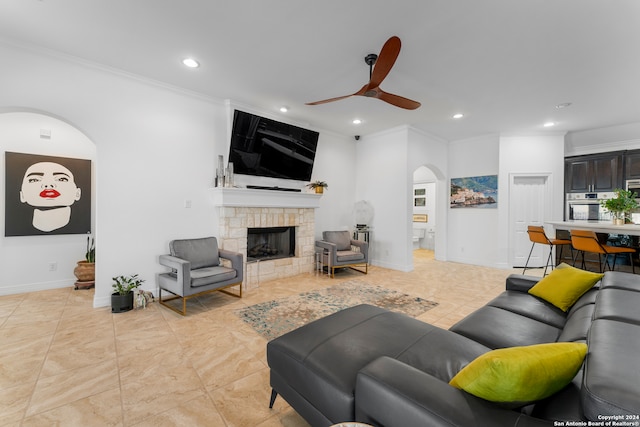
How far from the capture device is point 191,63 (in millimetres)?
3154

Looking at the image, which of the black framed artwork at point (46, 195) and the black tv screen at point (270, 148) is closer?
the black framed artwork at point (46, 195)

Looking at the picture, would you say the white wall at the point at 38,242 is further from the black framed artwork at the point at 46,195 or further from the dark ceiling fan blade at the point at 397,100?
the dark ceiling fan blade at the point at 397,100

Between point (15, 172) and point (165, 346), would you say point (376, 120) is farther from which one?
point (15, 172)

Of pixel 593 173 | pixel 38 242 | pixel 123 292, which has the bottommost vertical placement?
pixel 123 292

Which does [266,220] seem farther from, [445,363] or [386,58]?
[445,363]

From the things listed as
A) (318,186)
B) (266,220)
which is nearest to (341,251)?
(318,186)

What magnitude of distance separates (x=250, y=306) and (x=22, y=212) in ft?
11.1

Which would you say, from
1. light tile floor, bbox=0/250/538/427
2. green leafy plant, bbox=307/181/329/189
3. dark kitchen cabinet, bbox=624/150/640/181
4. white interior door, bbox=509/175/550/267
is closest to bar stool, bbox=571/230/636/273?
white interior door, bbox=509/175/550/267

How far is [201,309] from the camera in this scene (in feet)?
11.0

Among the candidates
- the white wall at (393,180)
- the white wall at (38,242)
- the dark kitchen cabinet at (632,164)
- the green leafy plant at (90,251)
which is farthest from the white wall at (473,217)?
the white wall at (38,242)

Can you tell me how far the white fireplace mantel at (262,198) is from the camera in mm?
4133

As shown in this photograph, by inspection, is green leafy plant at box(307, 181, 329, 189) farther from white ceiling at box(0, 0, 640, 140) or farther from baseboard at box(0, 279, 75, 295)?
baseboard at box(0, 279, 75, 295)

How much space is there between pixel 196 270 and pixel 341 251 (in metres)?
2.65

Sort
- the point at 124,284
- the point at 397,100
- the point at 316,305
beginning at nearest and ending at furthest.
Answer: the point at 397,100 → the point at 124,284 → the point at 316,305
